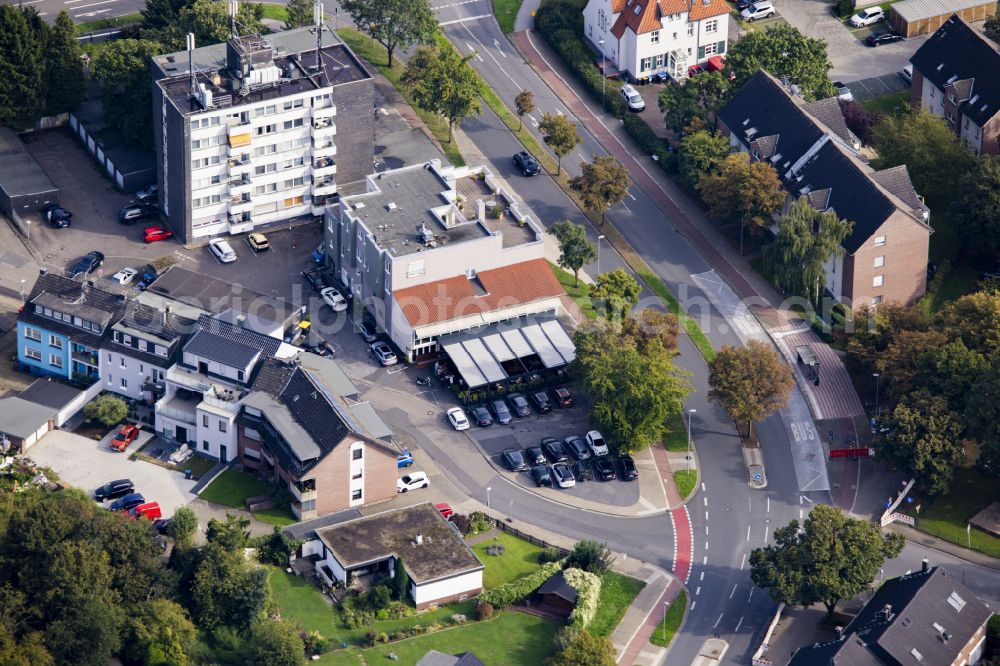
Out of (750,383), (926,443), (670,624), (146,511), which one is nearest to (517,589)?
(670,624)

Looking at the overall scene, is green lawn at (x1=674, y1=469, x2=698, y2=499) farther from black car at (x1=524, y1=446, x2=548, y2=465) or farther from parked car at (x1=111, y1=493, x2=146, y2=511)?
parked car at (x1=111, y1=493, x2=146, y2=511)

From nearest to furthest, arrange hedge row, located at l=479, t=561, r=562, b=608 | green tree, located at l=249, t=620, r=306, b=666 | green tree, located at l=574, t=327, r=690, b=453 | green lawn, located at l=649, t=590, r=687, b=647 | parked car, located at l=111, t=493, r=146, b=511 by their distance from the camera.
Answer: green tree, located at l=249, t=620, r=306, b=666 < green lawn, located at l=649, t=590, r=687, b=647 < hedge row, located at l=479, t=561, r=562, b=608 < parked car, located at l=111, t=493, r=146, b=511 < green tree, located at l=574, t=327, r=690, b=453

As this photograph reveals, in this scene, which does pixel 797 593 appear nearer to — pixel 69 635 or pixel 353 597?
pixel 353 597

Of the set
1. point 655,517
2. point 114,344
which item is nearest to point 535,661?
point 655,517

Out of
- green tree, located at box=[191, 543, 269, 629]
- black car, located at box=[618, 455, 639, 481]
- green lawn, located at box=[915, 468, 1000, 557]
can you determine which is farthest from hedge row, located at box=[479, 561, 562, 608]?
green lawn, located at box=[915, 468, 1000, 557]

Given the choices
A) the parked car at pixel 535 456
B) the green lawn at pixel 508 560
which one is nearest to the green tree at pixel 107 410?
the green lawn at pixel 508 560

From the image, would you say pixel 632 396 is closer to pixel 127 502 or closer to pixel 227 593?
pixel 227 593
